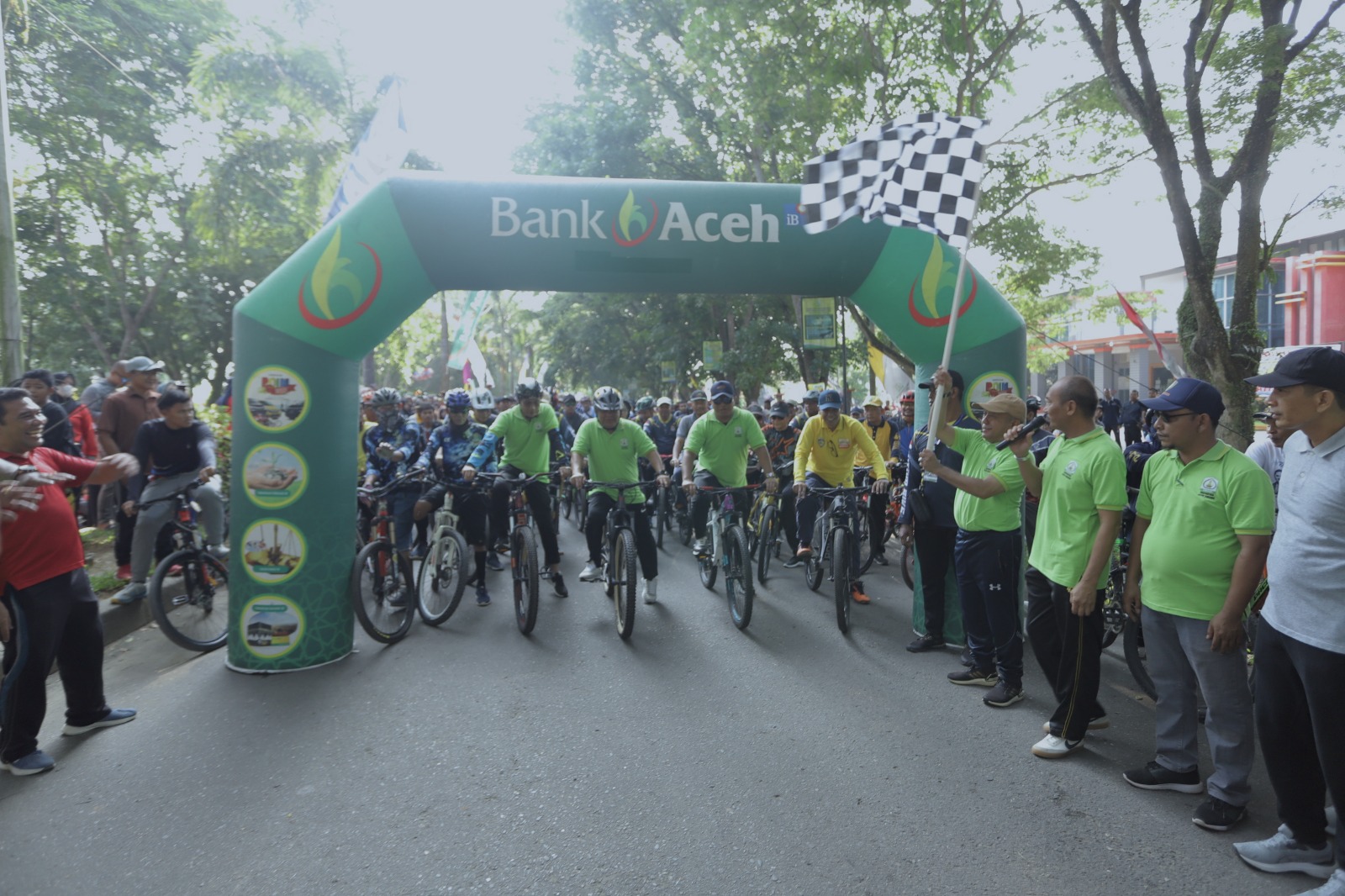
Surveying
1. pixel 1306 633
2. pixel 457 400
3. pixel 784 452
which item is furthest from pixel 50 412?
pixel 1306 633

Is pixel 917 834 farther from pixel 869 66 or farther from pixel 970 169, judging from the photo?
pixel 869 66

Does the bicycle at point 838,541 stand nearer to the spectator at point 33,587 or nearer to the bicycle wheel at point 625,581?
the bicycle wheel at point 625,581

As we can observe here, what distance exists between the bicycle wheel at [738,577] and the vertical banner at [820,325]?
7.38 metres

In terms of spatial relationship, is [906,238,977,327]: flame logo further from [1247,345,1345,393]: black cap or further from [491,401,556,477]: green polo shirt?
[491,401,556,477]: green polo shirt

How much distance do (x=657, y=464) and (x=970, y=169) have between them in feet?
11.5

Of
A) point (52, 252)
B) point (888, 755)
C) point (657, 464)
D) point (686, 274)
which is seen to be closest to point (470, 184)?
point (686, 274)

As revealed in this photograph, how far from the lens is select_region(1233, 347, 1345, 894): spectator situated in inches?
118

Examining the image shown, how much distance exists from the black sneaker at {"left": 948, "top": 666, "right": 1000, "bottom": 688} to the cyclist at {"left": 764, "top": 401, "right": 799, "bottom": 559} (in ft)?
12.7

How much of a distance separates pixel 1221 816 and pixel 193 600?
652cm

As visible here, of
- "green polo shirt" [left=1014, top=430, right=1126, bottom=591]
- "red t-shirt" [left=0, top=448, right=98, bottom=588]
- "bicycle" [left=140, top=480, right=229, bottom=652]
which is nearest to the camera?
"green polo shirt" [left=1014, top=430, right=1126, bottom=591]

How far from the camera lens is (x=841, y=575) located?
A: 664cm

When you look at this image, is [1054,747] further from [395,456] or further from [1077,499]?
[395,456]

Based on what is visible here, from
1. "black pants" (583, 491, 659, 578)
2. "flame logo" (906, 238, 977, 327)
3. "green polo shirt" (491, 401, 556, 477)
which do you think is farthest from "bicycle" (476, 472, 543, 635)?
"flame logo" (906, 238, 977, 327)

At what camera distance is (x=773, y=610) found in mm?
7410
